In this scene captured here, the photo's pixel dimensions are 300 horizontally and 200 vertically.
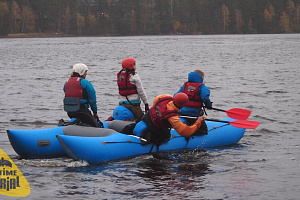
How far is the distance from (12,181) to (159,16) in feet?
480

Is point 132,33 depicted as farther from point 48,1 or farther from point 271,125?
point 271,125

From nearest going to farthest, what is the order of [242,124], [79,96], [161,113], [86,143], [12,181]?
[12,181]
[86,143]
[161,113]
[79,96]
[242,124]

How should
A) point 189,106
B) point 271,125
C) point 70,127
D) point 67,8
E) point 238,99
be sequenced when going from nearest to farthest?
point 70,127, point 189,106, point 271,125, point 238,99, point 67,8

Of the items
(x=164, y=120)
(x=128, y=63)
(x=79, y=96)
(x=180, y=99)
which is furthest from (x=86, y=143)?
(x=128, y=63)

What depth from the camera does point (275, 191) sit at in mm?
8391

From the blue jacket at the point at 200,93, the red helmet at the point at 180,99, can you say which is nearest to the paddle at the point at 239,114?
the blue jacket at the point at 200,93

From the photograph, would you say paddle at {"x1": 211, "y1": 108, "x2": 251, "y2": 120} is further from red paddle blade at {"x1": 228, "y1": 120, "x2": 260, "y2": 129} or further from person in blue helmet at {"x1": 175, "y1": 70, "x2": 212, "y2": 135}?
person in blue helmet at {"x1": 175, "y1": 70, "x2": 212, "y2": 135}

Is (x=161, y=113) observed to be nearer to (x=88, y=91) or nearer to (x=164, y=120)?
(x=164, y=120)

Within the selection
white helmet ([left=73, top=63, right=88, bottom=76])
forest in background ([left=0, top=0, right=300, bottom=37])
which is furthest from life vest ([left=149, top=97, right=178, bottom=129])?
forest in background ([left=0, top=0, right=300, bottom=37])

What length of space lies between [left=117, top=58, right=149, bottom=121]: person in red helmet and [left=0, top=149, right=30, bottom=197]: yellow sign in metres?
2.62

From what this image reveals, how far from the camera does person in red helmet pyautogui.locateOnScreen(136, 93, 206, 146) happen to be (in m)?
9.53

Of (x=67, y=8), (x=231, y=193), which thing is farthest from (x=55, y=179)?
(x=67, y=8)

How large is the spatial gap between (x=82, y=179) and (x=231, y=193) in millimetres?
2458

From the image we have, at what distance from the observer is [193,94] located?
1068 cm
